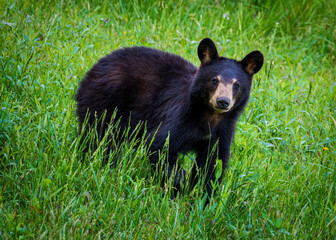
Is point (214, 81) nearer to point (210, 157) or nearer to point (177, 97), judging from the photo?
point (177, 97)

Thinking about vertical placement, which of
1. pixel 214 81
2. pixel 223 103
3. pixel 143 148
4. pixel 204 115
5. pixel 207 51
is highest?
pixel 207 51

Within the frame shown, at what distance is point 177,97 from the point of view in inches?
159

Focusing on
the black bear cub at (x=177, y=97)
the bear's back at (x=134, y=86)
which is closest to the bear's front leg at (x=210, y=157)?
the black bear cub at (x=177, y=97)

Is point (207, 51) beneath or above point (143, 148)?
above

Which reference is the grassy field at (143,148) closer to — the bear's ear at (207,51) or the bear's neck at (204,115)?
the bear's neck at (204,115)

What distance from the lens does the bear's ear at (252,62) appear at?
13.0ft

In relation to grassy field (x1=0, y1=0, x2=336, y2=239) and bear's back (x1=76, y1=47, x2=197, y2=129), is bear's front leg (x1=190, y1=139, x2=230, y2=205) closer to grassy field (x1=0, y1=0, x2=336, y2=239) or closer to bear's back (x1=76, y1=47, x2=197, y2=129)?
grassy field (x1=0, y1=0, x2=336, y2=239)

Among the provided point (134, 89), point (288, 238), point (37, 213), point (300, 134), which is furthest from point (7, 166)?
point (300, 134)

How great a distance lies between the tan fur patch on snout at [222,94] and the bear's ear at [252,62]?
1.03 ft

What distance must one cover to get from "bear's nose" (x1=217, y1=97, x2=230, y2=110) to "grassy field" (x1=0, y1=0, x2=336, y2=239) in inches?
21.0

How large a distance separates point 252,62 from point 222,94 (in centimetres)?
57

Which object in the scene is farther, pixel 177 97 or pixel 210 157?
pixel 177 97

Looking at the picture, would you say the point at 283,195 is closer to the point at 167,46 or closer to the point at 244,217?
the point at 244,217

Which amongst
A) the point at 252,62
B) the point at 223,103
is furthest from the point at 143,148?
the point at 252,62
